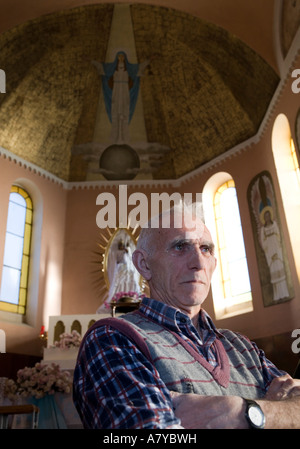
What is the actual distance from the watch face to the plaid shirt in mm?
240

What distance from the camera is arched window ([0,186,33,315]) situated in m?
9.70

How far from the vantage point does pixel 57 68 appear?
34.9 ft

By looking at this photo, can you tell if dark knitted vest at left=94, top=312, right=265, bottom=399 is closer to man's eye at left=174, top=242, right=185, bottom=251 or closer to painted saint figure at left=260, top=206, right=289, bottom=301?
man's eye at left=174, top=242, right=185, bottom=251

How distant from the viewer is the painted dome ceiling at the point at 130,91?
977 centimetres

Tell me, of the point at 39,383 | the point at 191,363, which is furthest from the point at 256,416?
the point at 39,383

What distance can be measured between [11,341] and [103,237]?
131 inches

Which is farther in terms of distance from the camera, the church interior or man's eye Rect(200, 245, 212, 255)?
the church interior

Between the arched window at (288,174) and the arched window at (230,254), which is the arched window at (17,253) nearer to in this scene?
the arched window at (230,254)

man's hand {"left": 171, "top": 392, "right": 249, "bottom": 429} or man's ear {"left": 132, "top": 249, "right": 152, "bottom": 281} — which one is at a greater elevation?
man's ear {"left": 132, "top": 249, "right": 152, "bottom": 281}

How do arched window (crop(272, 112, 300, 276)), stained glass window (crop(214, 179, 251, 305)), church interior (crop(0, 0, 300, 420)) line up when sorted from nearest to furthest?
1. arched window (crop(272, 112, 300, 276))
2. church interior (crop(0, 0, 300, 420))
3. stained glass window (crop(214, 179, 251, 305))

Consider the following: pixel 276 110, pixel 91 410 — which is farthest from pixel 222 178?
pixel 91 410

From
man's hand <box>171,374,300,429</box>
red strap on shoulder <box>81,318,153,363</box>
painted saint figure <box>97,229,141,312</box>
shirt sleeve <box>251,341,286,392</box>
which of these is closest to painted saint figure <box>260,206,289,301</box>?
painted saint figure <box>97,229,141,312</box>

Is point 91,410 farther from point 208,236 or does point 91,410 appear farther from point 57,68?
point 57,68

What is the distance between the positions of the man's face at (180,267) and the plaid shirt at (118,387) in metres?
0.27
